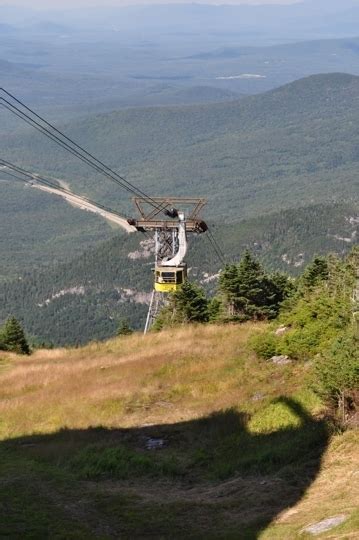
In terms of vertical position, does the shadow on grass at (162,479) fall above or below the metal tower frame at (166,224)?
below

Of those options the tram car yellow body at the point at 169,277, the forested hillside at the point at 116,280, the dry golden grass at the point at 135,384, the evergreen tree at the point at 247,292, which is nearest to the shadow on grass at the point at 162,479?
the dry golden grass at the point at 135,384

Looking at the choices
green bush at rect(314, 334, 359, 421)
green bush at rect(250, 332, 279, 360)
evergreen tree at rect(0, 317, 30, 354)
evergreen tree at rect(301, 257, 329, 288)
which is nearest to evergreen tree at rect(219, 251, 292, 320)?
evergreen tree at rect(301, 257, 329, 288)

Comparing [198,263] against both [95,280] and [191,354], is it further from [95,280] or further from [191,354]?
[191,354]

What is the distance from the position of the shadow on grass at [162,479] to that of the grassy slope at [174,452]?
3cm

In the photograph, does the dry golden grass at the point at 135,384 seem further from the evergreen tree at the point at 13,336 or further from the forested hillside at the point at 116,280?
the forested hillside at the point at 116,280

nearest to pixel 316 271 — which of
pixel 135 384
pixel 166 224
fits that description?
pixel 166 224

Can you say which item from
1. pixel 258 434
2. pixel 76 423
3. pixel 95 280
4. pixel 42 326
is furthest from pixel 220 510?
pixel 95 280

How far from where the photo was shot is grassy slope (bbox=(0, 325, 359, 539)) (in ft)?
40.3

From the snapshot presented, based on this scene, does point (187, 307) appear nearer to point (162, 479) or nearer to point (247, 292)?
point (247, 292)

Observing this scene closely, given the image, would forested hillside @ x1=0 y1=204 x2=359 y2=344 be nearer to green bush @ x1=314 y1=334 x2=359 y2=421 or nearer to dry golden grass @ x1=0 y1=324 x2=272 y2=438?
dry golden grass @ x1=0 y1=324 x2=272 y2=438

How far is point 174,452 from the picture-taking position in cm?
1641

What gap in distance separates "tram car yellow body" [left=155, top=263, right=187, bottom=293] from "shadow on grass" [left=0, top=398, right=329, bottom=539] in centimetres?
1687

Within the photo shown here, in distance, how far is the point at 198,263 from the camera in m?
186

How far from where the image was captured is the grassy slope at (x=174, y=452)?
12.3 meters
